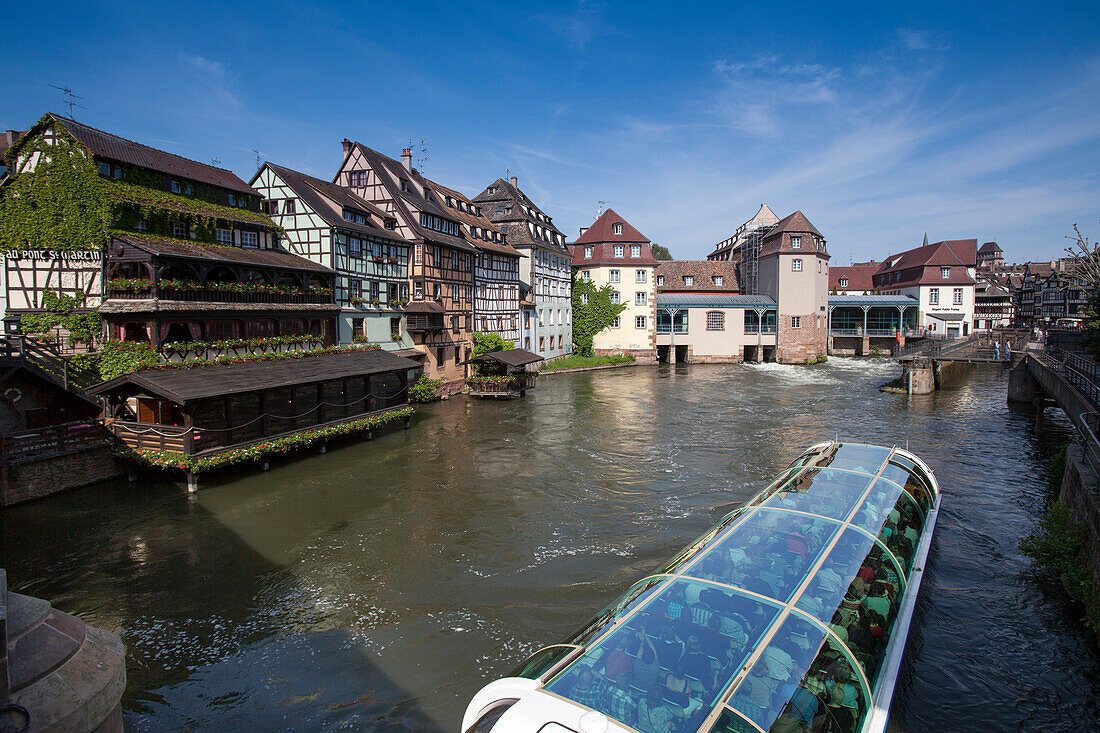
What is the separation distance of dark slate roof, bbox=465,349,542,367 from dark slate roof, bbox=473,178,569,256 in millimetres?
12492

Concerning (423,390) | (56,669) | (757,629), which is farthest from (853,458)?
(423,390)

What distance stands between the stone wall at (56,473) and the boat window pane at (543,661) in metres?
17.2

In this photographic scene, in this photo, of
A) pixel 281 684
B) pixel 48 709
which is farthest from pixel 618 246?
pixel 48 709

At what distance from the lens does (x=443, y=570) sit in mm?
12086

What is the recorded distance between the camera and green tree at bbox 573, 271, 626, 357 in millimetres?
53375

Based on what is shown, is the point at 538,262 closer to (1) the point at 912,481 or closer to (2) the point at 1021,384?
(2) the point at 1021,384

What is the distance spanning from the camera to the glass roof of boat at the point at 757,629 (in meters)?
4.95

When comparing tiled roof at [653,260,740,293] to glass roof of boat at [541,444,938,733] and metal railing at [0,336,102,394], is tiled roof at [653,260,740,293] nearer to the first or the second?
metal railing at [0,336,102,394]

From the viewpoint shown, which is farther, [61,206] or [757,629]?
[61,206]

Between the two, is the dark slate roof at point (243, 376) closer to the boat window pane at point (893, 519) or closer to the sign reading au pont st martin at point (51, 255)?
the sign reading au pont st martin at point (51, 255)

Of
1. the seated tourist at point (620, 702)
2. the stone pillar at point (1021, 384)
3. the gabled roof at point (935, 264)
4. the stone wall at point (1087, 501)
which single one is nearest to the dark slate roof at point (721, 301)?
the gabled roof at point (935, 264)

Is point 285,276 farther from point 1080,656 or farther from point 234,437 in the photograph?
point 1080,656

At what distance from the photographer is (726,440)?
76.6 feet

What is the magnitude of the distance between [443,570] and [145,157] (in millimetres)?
20546
